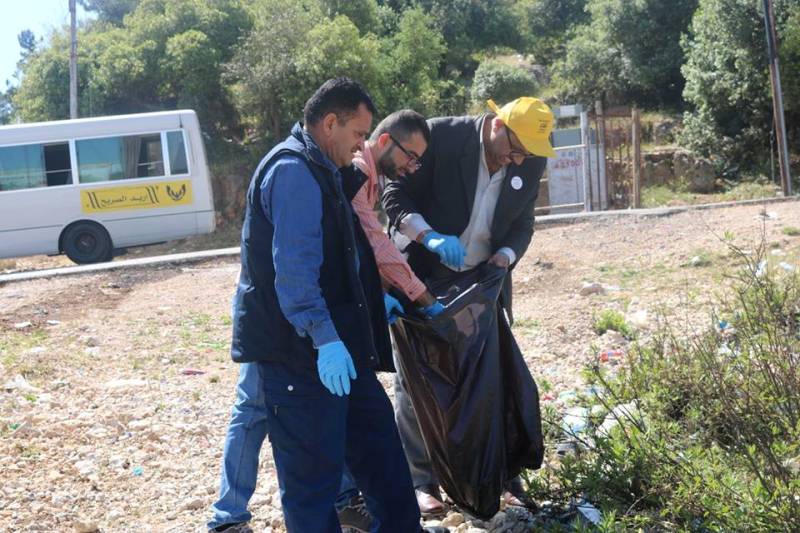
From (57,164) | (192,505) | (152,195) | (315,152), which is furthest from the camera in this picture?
(152,195)

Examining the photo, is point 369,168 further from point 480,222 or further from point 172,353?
point 172,353

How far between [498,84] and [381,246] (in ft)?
66.8

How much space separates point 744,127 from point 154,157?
13.0 meters

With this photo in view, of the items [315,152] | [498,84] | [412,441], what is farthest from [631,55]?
[315,152]

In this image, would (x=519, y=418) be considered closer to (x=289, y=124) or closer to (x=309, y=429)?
(x=309, y=429)

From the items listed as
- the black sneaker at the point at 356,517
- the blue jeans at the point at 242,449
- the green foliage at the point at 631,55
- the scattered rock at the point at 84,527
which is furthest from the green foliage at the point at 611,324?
the green foliage at the point at 631,55

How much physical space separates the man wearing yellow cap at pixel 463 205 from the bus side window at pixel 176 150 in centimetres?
1088

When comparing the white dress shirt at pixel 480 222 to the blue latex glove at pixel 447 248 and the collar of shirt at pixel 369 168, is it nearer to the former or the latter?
the blue latex glove at pixel 447 248

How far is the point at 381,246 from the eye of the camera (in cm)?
286

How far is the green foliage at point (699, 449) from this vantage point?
242cm

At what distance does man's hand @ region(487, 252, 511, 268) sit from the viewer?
3.11 metres

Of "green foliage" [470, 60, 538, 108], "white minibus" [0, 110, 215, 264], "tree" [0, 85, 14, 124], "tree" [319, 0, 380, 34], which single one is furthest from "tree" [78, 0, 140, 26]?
"white minibus" [0, 110, 215, 264]

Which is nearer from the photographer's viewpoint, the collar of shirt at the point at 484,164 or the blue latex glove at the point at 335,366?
the blue latex glove at the point at 335,366

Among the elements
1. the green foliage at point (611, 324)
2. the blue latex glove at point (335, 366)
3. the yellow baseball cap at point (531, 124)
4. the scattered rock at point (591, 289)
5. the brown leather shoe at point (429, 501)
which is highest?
the yellow baseball cap at point (531, 124)
